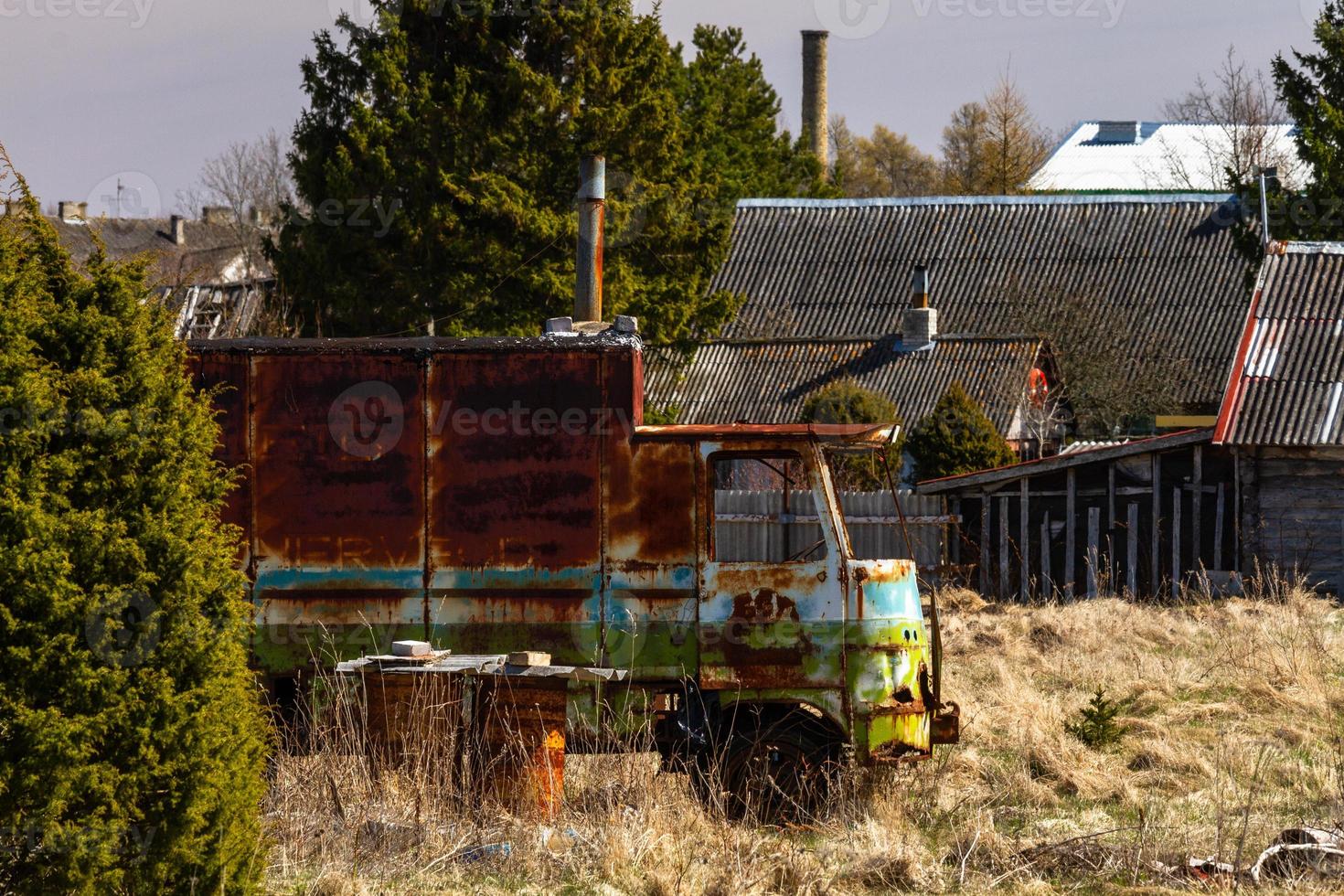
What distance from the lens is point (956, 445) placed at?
22641 millimetres

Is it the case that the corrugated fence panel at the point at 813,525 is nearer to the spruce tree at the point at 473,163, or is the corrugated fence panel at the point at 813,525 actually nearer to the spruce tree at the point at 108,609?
the spruce tree at the point at 473,163

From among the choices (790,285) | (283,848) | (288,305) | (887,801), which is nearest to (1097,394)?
(790,285)

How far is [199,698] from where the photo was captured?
5.51 meters

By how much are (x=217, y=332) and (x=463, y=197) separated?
214 inches

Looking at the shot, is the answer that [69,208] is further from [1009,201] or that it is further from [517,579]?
[517,579]

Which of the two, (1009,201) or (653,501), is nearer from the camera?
(653,501)

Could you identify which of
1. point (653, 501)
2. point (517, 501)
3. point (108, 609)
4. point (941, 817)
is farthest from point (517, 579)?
point (108, 609)

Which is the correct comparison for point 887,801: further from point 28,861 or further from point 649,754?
point 28,861

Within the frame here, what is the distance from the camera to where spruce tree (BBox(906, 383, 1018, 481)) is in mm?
22547

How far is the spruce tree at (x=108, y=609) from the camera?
17.0ft

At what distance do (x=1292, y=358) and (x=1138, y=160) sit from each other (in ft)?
141

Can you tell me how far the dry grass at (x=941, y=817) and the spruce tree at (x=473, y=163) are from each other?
44.4 feet

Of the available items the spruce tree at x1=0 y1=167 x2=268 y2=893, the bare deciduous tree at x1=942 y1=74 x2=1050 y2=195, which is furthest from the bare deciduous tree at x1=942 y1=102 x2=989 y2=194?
the spruce tree at x1=0 y1=167 x2=268 y2=893

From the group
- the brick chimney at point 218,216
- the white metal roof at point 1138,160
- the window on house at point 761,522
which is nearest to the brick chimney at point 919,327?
the window on house at point 761,522
